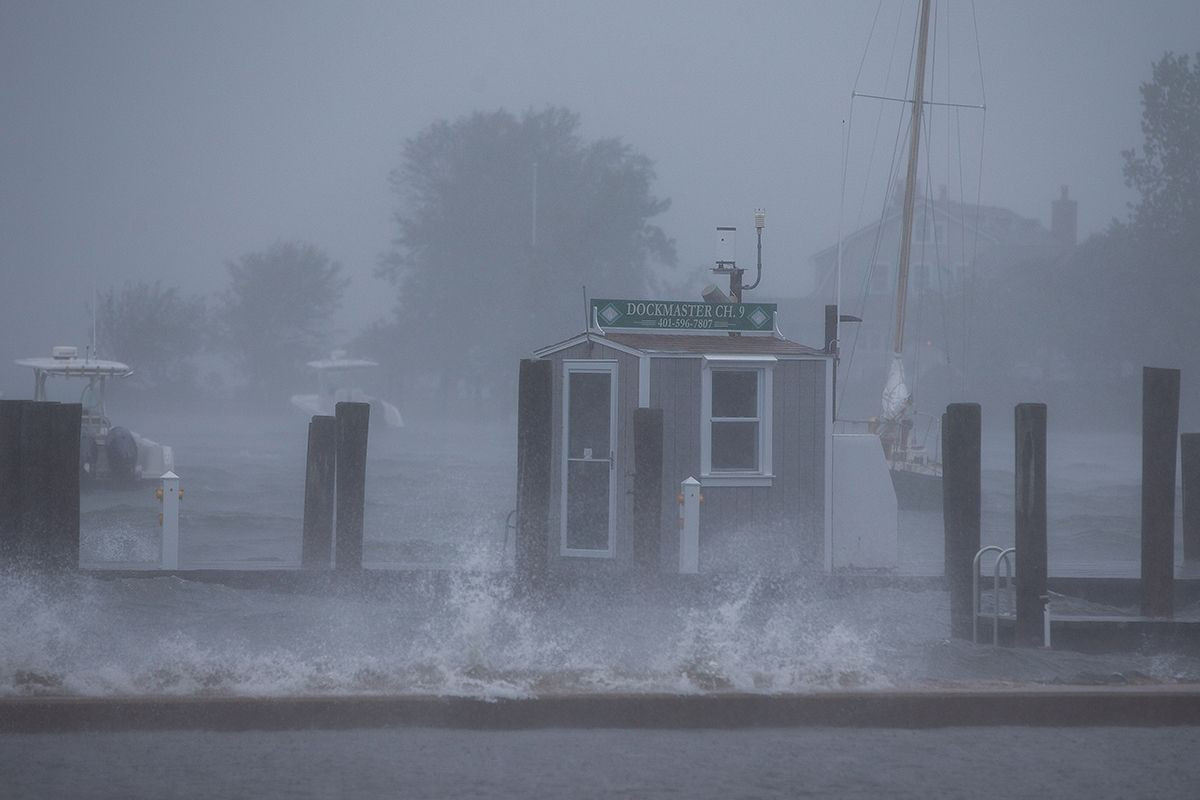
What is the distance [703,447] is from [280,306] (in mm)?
94566

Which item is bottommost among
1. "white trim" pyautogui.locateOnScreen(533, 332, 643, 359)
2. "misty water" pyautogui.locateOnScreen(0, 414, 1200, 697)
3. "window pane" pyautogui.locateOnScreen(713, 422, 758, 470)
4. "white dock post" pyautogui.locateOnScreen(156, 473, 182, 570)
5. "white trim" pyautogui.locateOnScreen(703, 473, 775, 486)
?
"misty water" pyautogui.locateOnScreen(0, 414, 1200, 697)

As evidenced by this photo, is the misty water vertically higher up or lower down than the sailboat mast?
lower down

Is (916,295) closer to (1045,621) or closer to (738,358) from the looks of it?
(738,358)

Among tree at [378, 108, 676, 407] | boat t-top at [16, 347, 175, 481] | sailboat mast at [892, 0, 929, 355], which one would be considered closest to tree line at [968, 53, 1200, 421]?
tree at [378, 108, 676, 407]

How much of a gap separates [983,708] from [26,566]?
937 cm

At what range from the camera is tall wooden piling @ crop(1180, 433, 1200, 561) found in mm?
18797

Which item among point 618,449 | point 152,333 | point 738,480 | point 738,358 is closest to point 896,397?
point 738,480

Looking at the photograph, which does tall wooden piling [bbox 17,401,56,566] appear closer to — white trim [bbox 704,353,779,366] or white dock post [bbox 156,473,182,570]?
white dock post [bbox 156,473,182,570]

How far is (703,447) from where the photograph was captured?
54.4ft

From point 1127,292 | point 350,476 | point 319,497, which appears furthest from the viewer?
point 1127,292

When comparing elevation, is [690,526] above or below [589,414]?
below

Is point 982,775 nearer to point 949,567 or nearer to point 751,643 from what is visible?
point 751,643

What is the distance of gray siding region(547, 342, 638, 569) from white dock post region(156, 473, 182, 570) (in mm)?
4255

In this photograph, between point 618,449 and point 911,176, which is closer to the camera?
point 618,449
